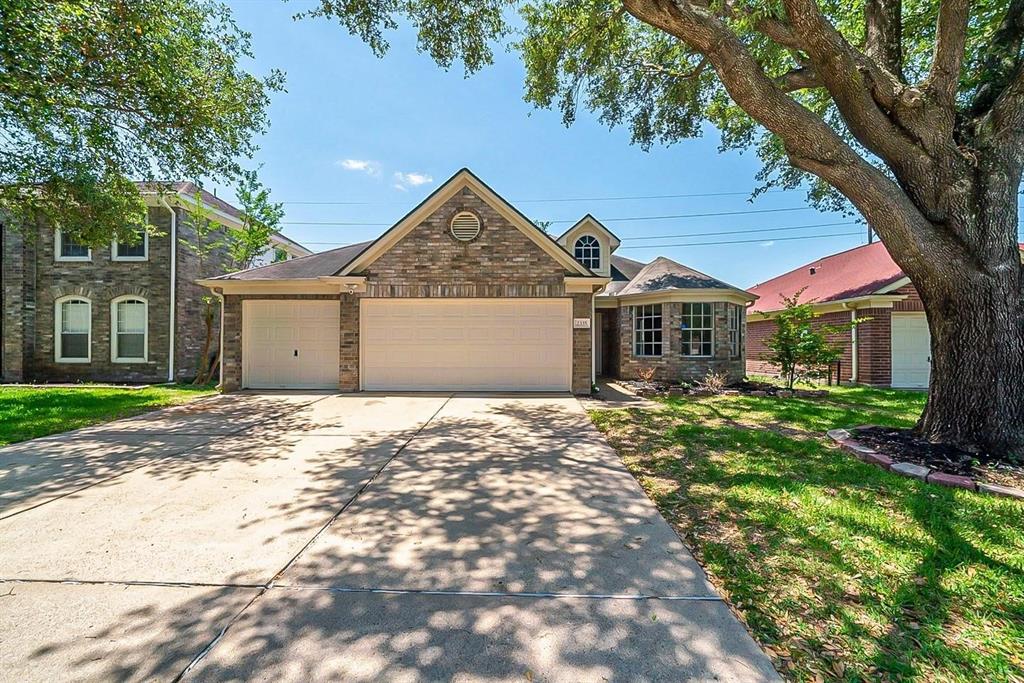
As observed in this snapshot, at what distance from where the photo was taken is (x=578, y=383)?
10969 mm

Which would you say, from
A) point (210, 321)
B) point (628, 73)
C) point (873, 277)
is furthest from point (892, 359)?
point (210, 321)

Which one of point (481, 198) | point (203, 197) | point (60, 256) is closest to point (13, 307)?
point (60, 256)

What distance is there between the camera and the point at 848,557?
2980mm

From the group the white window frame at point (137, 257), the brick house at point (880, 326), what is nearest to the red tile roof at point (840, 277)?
the brick house at point (880, 326)

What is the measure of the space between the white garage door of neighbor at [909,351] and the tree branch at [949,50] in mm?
10280

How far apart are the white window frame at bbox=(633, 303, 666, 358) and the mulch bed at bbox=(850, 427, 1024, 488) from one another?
730 centimetres

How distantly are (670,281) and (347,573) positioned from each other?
41.9ft

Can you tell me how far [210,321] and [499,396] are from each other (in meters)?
10.3

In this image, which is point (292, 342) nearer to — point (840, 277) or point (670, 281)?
point (670, 281)

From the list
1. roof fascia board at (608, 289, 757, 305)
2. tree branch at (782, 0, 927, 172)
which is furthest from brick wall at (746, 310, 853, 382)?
tree branch at (782, 0, 927, 172)

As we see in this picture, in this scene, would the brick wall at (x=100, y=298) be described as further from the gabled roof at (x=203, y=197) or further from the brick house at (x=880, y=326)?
the brick house at (x=880, y=326)

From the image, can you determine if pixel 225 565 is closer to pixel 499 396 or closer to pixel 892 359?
pixel 499 396

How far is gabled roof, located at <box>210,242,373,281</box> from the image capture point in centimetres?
1161

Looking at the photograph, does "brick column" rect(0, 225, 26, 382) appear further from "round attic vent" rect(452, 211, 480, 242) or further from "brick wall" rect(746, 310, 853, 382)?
"brick wall" rect(746, 310, 853, 382)
